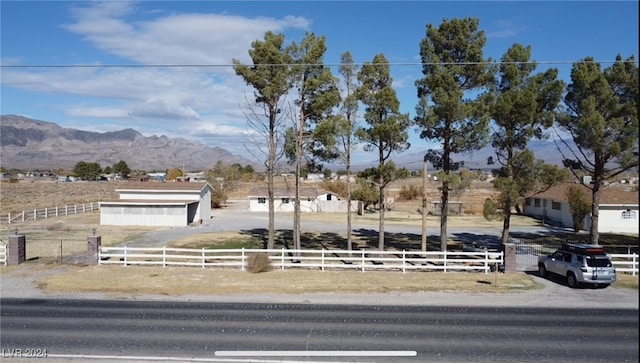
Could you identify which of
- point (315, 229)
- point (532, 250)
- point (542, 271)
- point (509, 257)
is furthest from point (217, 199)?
point (542, 271)

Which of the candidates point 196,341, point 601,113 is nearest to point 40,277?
point 196,341

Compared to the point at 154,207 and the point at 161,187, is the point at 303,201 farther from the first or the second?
the point at 154,207

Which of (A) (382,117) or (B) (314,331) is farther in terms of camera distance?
(A) (382,117)

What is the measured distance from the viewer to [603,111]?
29844 mm

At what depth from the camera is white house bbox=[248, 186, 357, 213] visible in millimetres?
71269

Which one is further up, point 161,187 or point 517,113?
point 517,113

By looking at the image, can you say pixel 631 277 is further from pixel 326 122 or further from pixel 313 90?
pixel 313 90

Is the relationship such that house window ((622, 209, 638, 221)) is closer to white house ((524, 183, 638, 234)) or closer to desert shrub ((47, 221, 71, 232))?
white house ((524, 183, 638, 234))

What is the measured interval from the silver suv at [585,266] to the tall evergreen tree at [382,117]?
32.8 feet

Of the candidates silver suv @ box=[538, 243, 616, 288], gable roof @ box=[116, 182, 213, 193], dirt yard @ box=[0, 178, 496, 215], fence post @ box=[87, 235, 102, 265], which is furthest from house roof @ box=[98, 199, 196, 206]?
silver suv @ box=[538, 243, 616, 288]

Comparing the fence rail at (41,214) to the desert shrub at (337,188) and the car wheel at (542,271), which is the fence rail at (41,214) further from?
the car wheel at (542,271)

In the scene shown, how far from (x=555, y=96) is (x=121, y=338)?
2614cm

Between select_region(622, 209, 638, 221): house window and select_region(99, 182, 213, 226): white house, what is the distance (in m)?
41.7

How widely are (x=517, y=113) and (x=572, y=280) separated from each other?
32.3ft
